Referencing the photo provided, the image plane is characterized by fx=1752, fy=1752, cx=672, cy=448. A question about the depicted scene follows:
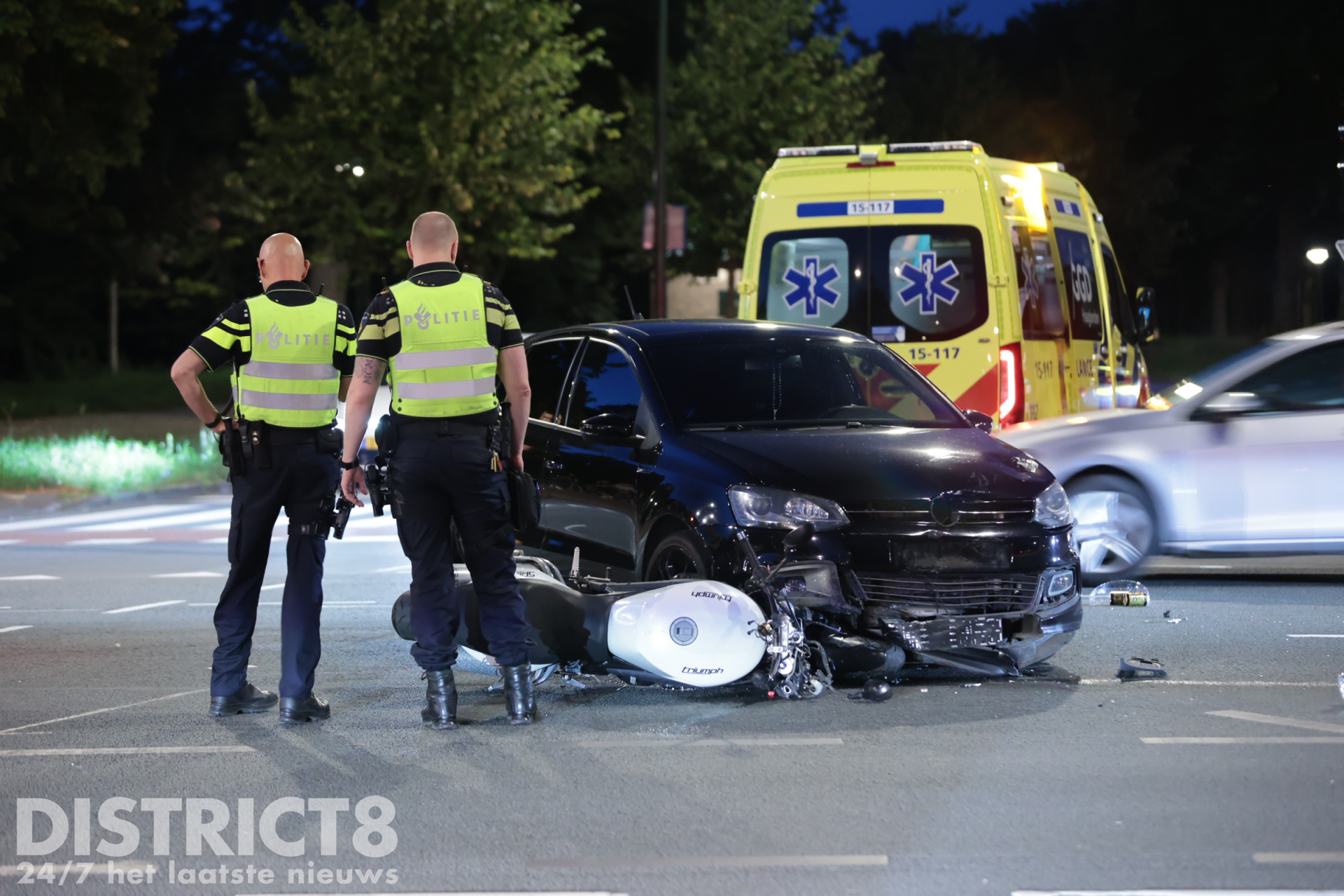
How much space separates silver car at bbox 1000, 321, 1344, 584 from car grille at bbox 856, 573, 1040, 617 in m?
3.19

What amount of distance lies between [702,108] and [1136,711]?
35.0m

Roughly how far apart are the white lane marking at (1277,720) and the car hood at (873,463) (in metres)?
1.20

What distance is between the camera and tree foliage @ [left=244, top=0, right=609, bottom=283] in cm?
3102

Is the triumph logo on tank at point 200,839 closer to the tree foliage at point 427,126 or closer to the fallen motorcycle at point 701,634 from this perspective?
the fallen motorcycle at point 701,634

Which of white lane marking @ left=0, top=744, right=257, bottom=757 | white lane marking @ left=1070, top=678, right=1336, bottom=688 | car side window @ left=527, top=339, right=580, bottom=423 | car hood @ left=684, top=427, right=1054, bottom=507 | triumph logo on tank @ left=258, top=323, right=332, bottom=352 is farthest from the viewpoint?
car side window @ left=527, top=339, right=580, bottom=423

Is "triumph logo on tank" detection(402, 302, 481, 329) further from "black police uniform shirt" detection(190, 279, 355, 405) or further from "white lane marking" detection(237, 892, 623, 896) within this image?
"white lane marking" detection(237, 892, 623, 896)

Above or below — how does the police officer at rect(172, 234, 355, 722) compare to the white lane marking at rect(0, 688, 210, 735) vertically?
above

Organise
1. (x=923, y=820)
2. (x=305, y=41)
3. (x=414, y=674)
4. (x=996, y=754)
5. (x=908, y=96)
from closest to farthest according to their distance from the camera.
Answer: (x=923, y=820) → (x=996, y=754) → (x=414, y=674) → (x=305, y=41) → (x=908, y=96)

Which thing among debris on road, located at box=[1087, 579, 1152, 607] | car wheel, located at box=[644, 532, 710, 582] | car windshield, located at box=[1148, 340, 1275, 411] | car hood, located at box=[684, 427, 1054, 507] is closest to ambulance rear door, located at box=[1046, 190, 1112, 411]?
car windshield, located at box=[1148, 340, 1275, 411]

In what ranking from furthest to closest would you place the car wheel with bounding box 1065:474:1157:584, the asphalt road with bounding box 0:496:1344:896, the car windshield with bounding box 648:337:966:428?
1. the car wheel with bounding box 1065:474:1157:584
2. the car windshield with bounding box 648:337:966:428
3. the asphalt road with bounding box 0:496:1344:896

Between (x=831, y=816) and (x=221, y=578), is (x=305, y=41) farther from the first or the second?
(x=831, y=816)

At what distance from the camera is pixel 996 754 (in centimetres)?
606

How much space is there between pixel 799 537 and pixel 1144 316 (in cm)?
919

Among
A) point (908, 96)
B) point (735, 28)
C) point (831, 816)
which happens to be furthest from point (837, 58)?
→ point (831, 816)
